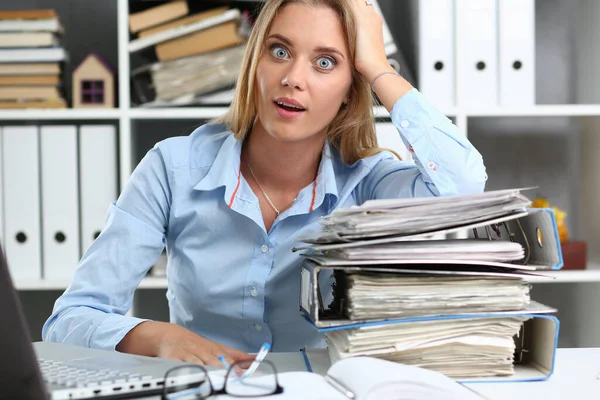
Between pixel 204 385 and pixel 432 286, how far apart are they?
12.0 inches

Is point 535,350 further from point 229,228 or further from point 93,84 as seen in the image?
point 93,84

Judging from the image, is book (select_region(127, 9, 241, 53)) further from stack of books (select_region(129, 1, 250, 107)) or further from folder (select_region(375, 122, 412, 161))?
folder (select_region(375, 122, 412, 161))

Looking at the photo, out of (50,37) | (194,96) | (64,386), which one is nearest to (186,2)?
(194,96)

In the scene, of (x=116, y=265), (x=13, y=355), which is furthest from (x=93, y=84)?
(x=13, y=355)

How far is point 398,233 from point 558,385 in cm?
26

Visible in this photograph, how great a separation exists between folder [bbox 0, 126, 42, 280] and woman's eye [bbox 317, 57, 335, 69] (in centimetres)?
103

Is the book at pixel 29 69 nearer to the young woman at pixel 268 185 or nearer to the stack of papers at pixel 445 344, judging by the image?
the young woman at pixel 268 185

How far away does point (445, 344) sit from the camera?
822 millimetres

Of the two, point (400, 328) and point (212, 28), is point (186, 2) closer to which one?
point (212, 28)

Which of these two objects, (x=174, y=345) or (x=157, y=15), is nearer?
(x=174, y=345)

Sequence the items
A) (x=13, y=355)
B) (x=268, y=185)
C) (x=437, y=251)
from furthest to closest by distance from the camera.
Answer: (x=268, y=185) < (x=437, y=251) < (x=13, y=355)

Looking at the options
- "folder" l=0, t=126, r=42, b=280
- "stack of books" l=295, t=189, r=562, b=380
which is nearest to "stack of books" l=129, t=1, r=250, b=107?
"folder" l=0, t=126, r=42, b=280

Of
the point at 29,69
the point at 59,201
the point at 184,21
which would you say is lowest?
the point at 59,201

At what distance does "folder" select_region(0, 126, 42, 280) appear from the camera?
190 centimetres
